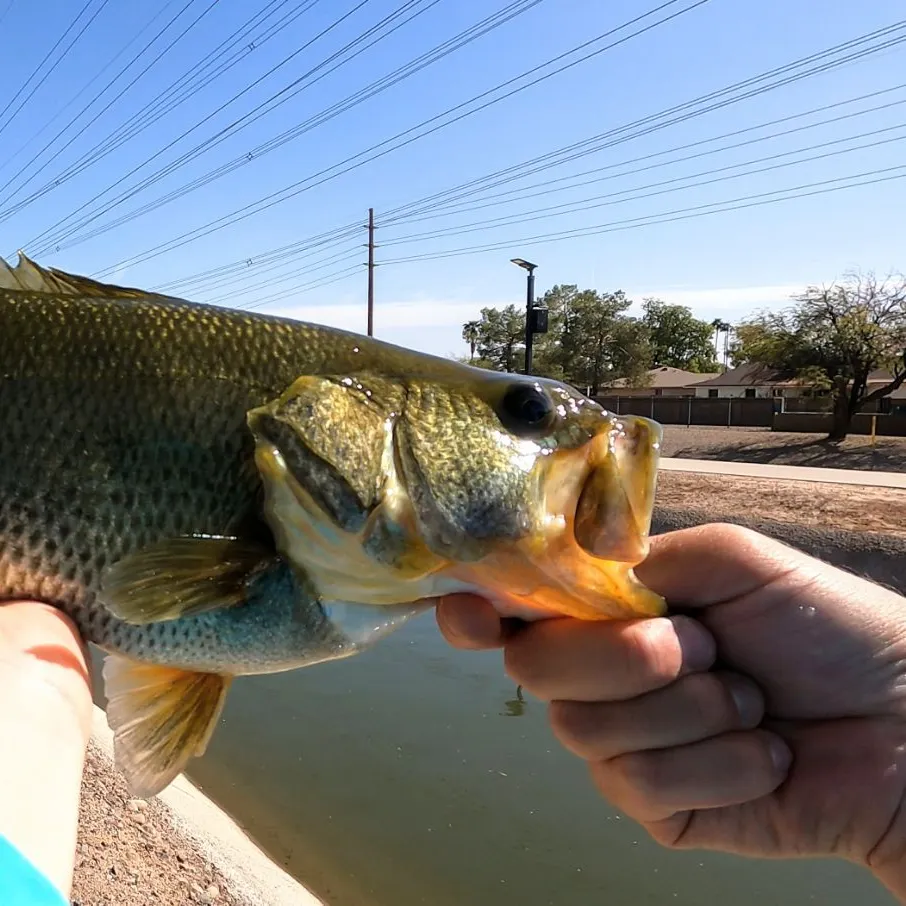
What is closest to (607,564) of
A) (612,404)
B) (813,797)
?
(813,797)

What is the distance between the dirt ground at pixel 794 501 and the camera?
39.9ft

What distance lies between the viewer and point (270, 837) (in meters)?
5.52

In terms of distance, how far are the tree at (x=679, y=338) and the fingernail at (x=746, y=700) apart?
86.6 m

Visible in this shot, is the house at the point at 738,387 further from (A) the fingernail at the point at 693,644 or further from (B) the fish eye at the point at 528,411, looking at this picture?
(B) the fish eye at the point at 528,411

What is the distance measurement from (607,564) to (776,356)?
31656 mm

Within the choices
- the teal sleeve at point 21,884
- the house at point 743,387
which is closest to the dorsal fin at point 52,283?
the teal sleeve at point 21,884

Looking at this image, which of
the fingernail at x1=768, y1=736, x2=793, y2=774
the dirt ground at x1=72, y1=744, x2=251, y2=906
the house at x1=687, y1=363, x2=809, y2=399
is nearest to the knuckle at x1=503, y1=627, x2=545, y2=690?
the fingernail at x1=768, y1=736, x2=793, y2=774

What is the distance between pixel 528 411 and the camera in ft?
5.50

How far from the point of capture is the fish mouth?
4.94 ft

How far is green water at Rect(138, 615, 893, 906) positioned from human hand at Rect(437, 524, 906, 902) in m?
3.52

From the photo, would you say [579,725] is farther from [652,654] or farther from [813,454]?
[813,454]

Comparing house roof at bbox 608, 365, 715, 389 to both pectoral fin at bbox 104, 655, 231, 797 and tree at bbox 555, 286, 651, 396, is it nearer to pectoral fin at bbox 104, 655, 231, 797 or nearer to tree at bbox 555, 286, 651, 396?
tree at bbox 555, 286, 651, 396

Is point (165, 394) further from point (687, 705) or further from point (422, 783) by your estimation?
point (422, 783)

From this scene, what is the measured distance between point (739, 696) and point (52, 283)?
188 centimetres
